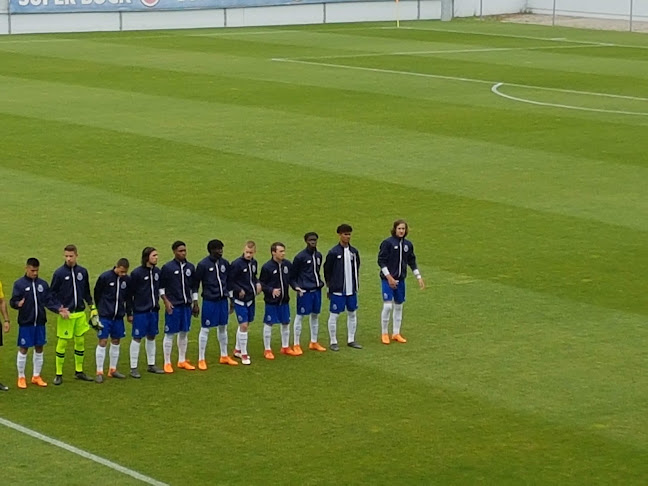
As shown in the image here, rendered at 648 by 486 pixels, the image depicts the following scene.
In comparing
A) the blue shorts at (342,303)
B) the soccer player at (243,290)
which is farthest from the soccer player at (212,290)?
the blue shorts at (342,303)

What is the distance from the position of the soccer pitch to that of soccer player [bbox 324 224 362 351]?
1.37 ft

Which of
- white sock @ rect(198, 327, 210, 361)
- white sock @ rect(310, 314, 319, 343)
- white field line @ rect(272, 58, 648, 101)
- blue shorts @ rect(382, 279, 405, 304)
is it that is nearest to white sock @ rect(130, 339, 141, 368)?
white sock @ rect(198, 327, 210, 361)

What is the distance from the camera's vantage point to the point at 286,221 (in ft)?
84.8

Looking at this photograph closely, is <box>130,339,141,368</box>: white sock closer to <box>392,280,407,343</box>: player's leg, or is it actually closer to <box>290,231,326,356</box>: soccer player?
<box>290,231,326,356</box>: soccer player

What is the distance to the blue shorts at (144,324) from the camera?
17969mm

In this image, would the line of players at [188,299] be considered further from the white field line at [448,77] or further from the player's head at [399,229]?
the white field line at [448,77]

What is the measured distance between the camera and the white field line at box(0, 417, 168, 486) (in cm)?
1448

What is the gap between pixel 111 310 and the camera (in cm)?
1781

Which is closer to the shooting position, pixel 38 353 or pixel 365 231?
pixel 38 353

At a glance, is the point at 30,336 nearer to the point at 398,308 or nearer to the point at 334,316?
the point at 334,316

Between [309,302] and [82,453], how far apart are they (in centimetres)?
474

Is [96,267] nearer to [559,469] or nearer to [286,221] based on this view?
[286,221]

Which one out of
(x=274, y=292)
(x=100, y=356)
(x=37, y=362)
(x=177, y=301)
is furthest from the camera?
(x=274, y=292)

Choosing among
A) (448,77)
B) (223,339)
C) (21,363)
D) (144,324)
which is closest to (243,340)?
(223,339)
